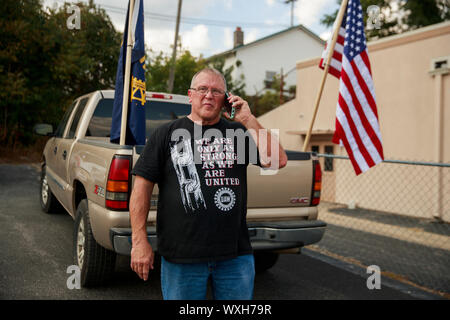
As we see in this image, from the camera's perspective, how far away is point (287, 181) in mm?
3875

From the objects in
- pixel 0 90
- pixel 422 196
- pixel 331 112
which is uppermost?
pixel 0 90

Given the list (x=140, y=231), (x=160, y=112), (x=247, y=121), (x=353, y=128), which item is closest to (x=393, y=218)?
(x=353, y=128)

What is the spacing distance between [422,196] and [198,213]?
358 inches

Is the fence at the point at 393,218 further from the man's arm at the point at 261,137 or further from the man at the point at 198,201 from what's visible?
the man at the point at 198,201

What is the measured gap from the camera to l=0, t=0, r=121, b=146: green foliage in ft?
53.1

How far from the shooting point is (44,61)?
698 inches

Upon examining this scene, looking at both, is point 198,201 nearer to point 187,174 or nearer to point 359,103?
point 187,174

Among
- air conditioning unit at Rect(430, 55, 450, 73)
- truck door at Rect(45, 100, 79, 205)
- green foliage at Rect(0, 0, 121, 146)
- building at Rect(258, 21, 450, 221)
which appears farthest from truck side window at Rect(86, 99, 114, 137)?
green foliage at Rect(0, 0, 121, 146)

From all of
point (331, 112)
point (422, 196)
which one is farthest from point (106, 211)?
point (331, 112)

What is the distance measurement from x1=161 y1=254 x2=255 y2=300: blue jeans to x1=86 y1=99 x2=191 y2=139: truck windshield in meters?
3.12

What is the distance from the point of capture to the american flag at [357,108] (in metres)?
4.89

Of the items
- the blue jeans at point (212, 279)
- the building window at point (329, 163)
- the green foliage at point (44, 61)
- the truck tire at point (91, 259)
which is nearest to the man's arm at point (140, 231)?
the blue jeans at point (212, 279)

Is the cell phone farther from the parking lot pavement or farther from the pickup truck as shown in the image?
the parking lot pavement
